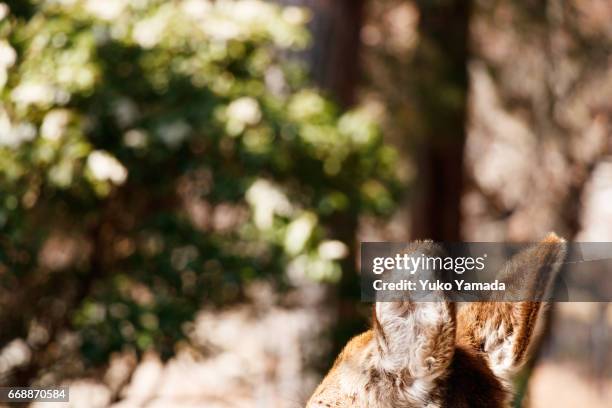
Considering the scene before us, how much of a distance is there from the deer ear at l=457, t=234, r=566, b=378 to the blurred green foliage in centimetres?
217

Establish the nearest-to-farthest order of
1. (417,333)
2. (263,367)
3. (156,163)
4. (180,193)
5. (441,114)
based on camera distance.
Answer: (417,333), (156,163), (180,193), (263,367), (441,114)

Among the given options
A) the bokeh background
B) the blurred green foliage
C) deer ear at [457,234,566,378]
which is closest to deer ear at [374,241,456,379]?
deer ear at [457,234,566,378]

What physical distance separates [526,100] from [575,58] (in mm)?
948

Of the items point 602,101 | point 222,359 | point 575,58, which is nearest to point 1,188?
point 222,359

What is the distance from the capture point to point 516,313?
2.42 metres

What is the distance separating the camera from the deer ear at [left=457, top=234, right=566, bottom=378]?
2344 millimetres

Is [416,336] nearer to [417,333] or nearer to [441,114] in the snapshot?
[417,333]

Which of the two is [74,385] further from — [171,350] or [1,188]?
[1,188]

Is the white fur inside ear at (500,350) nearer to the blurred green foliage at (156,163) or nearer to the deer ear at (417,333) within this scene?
the deer ear at (417,333)

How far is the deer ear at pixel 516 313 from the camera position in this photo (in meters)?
2.34

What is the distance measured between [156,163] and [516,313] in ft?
10.5

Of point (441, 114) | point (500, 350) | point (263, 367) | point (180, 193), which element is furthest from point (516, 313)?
point (441, 114)

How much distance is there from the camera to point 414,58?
375 inches

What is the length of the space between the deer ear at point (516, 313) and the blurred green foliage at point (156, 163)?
217 cm
